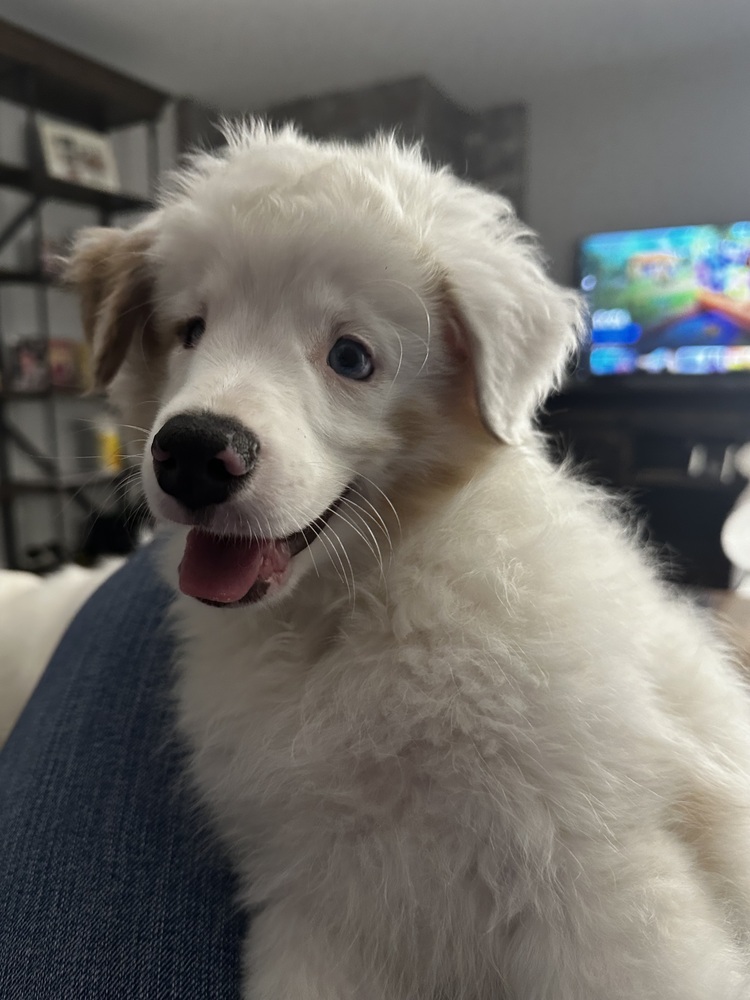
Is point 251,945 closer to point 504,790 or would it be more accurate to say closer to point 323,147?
point 504,790

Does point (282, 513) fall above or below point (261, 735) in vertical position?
above

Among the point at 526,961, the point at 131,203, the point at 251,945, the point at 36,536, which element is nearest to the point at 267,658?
the point at 251,945

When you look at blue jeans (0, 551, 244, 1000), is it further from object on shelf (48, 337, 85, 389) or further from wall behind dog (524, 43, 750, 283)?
wall behind dog (524, 43, 750, 283)

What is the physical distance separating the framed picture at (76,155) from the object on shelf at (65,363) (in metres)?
1.05

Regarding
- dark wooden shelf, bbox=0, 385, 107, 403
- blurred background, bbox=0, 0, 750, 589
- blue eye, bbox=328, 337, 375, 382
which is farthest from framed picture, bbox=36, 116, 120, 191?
blue eye, bbox=328, 337, 375, 382

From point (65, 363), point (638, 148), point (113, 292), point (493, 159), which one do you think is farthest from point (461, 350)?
point (493, 159)

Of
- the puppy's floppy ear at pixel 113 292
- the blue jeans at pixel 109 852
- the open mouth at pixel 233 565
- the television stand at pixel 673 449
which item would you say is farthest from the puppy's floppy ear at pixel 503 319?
the television stand at pixel 673 449

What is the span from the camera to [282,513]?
3.03 ft

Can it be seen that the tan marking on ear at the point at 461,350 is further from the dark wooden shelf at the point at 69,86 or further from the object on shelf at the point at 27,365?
the dark wooden shelf at the point at 69,86

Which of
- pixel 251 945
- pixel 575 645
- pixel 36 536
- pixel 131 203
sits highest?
pixel 131 203

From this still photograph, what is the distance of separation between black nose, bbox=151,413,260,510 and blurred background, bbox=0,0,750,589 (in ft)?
13.2

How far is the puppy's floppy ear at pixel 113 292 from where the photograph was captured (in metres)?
1.23

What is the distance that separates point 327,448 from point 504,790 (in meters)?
0.47

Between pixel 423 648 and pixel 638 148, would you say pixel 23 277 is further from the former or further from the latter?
pixel 423 648
